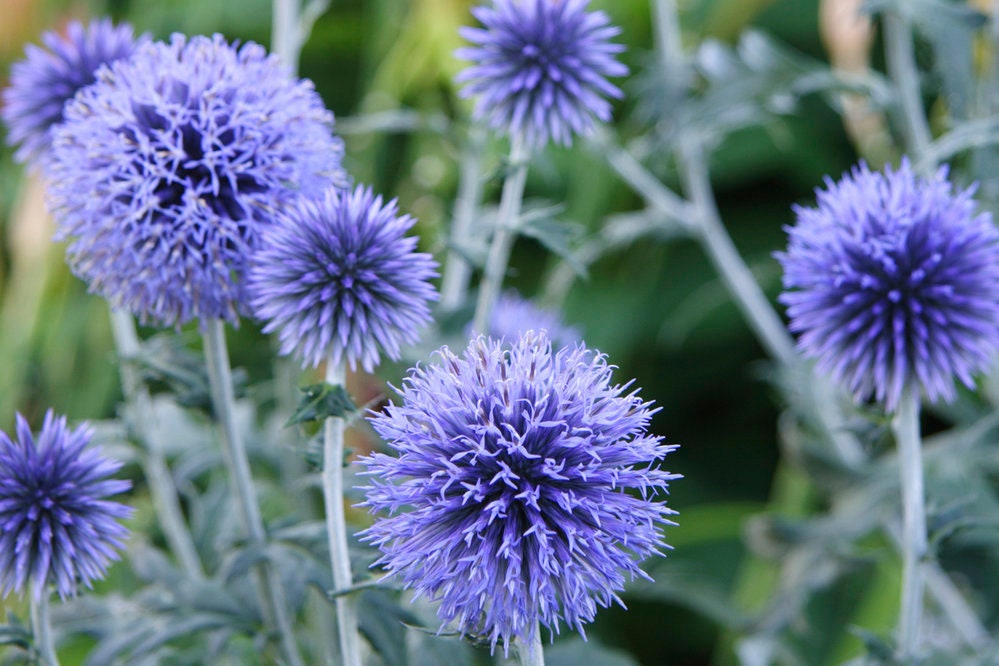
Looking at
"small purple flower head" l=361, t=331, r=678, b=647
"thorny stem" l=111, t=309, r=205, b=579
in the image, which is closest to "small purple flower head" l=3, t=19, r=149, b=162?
"thorny stem" l=111, t=309, r=205, b=579

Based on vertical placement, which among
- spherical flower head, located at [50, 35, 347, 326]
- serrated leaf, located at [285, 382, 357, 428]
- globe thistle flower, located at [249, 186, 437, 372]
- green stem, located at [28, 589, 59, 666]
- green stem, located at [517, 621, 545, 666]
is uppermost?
spherical flower head, located at [50, 35, 347, 326]

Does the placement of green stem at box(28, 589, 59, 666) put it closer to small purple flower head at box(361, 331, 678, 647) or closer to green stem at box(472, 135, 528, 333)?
small purple flower head at box(361, 331, 678, 647)

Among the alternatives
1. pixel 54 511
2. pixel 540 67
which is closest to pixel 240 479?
pixel 54 511

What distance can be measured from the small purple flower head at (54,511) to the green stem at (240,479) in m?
0.11

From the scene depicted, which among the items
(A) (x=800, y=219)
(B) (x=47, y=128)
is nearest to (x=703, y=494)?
(A) (x=800, y=219)

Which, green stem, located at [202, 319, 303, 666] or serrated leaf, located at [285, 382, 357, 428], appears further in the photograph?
green stem, located at [202, 319, 303, 666]

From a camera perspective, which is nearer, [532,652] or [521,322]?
[532,652]

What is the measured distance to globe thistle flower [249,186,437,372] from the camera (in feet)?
2.55

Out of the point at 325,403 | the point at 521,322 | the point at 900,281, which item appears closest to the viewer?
the point at 325,403

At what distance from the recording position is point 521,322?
1298mm

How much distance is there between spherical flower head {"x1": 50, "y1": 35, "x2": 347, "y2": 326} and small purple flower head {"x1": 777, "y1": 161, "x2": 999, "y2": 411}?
450 mm

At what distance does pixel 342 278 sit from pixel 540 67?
0.33 m

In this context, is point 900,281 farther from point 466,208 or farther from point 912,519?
point 466,208

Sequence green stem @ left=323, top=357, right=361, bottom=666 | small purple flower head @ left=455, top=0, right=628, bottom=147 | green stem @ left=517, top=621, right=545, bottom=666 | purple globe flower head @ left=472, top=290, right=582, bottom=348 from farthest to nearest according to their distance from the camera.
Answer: purple globe flower head @ left=472, top=290, right=582, bottom=348
small purple flower head @ left=455, top=0, right=628, bottom=147
green stem @ left=323, top=357, right=361, bottom=666
green stem @ left=517, top=621, right=545, bottom=666
